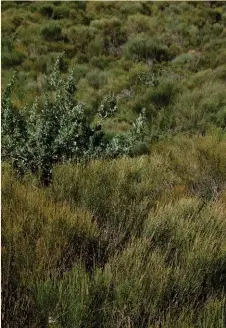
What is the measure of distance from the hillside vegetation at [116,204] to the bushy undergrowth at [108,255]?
0.04ft

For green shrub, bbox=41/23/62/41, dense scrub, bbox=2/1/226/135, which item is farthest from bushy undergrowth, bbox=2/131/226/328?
green shrub, bbox=41/23/62/41

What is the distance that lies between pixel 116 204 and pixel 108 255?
1019 mm

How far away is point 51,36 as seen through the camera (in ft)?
63.6

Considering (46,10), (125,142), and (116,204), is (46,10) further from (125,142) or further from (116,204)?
(116,204)

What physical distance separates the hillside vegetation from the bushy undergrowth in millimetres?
11

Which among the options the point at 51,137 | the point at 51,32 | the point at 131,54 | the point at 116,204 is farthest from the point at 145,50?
the point at 116,204

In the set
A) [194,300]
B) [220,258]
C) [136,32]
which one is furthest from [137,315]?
[136,32]

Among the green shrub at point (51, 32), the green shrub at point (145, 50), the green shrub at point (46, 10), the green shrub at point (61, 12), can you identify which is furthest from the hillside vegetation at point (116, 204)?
the green shrub at point (46, 10)

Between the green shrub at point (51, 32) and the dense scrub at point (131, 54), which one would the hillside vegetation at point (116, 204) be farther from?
the green shrub at point (51, 32)

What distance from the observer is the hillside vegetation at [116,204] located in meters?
2.82

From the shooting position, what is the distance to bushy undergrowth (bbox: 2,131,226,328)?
9.02 ft

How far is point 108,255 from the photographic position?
3.52 metres

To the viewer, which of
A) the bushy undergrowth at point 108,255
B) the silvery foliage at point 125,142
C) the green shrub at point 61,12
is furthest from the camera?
the green shrub at point 61,12

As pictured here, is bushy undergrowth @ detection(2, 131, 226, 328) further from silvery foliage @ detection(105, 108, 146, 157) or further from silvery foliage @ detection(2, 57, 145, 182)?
silvery foliage @ detection(105, 108, 146, 157)
